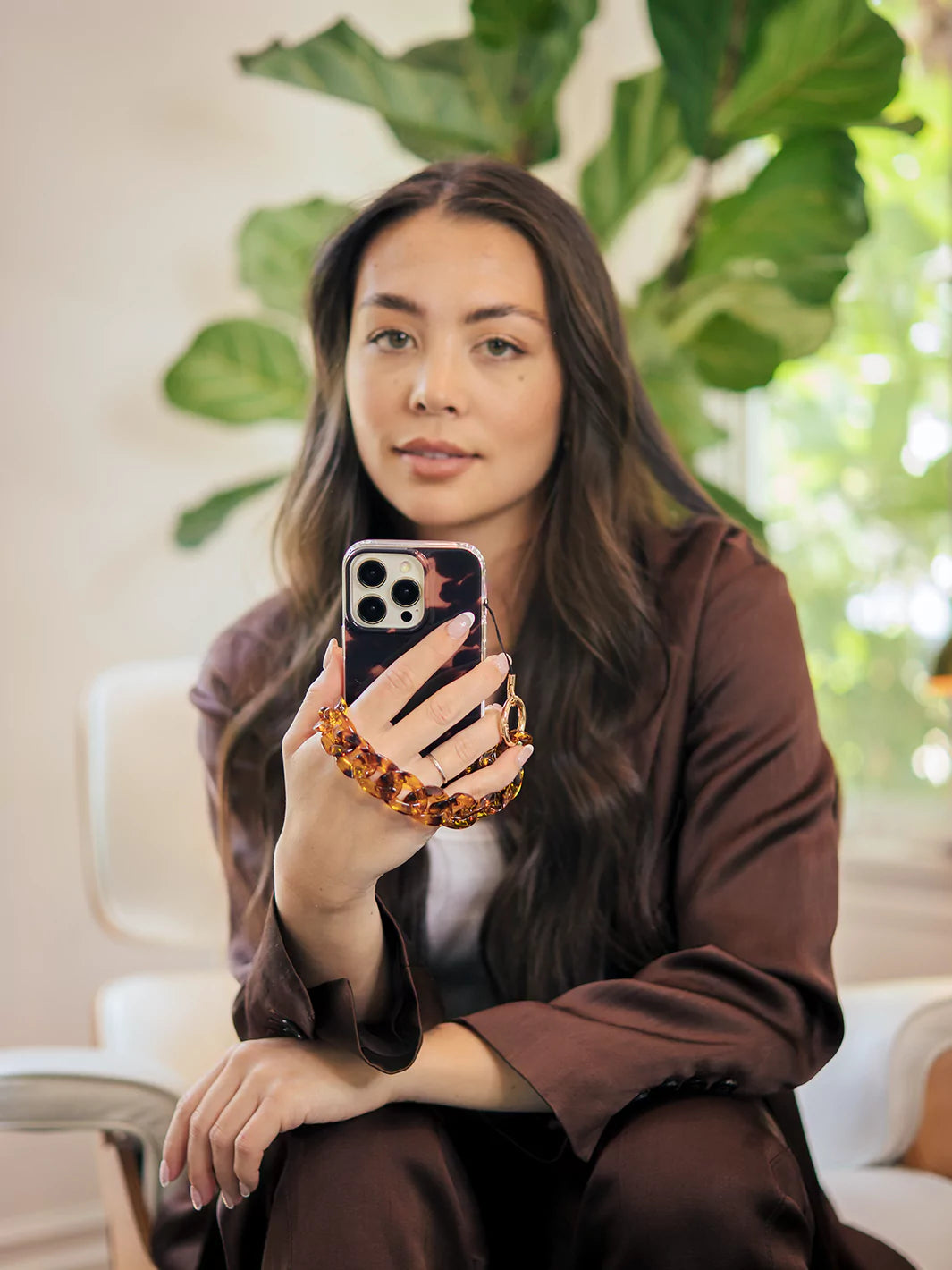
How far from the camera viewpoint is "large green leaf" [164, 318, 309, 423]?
150cm

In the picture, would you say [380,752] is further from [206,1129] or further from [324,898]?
[206,1129]

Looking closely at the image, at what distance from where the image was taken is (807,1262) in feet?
2.37

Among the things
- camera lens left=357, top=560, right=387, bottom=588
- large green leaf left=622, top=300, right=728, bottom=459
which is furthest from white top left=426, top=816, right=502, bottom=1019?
large green leaf left=622, top=300, right=728, bottom=459

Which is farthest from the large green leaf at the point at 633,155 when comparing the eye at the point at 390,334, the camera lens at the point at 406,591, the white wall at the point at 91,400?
the camera lens at the point at 406,591

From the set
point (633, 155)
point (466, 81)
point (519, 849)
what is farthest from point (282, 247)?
point (519, 849)

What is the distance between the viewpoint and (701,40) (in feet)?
4.44

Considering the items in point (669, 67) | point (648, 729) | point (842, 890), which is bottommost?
point (842, 890)

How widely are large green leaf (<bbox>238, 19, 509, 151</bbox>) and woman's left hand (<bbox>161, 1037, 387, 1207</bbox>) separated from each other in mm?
1107

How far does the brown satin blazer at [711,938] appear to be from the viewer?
2.36 feet

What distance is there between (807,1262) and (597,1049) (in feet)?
0.58

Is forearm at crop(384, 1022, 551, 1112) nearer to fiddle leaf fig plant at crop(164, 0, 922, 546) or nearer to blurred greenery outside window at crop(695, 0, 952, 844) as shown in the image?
fiddle leaf fig plant at crop(164, 0, 922, 546)

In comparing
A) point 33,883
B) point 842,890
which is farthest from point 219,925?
point 842,890

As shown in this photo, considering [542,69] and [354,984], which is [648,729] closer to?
[354,984]

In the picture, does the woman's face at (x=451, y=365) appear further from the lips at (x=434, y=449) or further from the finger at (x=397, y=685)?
the finger at (x=397, y=685)
